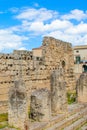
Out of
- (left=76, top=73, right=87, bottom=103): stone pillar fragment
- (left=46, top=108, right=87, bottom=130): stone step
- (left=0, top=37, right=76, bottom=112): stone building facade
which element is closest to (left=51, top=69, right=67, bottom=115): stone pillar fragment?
(left=46, top=108, right=87, bottom=130): stone step

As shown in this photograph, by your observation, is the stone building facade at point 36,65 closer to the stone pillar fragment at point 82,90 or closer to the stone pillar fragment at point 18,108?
the stone pillar fragment at point 82,90

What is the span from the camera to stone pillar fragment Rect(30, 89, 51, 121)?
10.8 metres

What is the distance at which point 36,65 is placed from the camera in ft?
56.3

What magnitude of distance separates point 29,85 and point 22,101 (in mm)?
6767

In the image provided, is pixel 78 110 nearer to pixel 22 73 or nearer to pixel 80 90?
pixel 80 90

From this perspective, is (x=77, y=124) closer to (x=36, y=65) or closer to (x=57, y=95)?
(x=57, y=95)

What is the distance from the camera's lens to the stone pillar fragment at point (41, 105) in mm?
10836

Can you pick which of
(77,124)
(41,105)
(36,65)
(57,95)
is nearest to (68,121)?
(77,124)

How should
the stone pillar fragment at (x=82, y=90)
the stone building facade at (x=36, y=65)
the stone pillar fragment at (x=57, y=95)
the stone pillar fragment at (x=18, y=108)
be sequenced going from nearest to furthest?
the stone pillar fragment at (x=18, y=108)
the stone pillar fragment at (x=57, y=95)
the stone building facade at (x=36, y=65)
the stone pillar fragment at (x=82, y=90)

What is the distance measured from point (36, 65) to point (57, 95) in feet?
14.8

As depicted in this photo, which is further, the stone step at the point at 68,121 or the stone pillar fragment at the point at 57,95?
the stone pillar fragment at the point at 57,95

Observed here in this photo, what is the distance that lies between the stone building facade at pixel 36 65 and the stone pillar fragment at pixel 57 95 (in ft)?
8.02

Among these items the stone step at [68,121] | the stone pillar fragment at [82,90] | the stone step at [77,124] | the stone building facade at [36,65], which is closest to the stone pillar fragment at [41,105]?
the stone step at [68,121]

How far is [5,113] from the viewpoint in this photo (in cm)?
1313
